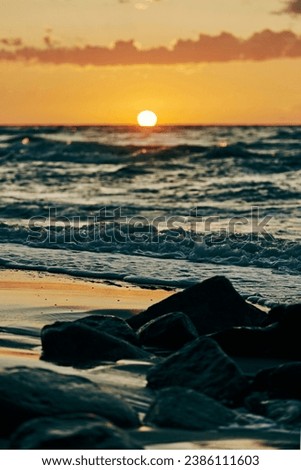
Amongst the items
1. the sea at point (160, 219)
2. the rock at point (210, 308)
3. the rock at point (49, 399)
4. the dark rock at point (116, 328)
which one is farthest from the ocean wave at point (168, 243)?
the rock at point (49, 399)

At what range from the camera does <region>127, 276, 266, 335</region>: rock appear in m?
7.86

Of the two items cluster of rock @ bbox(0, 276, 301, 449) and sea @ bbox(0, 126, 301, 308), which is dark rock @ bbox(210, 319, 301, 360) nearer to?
cluster of rock @ bbox(0, 276, 301, 449)

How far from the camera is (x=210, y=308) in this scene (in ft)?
25.9

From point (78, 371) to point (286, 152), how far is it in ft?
101

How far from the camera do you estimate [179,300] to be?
7949mm

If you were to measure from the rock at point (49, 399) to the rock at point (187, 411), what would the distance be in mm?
142

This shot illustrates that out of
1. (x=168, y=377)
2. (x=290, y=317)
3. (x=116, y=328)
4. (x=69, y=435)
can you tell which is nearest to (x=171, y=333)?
(x=116, y=328)

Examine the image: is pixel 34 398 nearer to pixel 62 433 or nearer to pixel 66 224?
pixel 62 433

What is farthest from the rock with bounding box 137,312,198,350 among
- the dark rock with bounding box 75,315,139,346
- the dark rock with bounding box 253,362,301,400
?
the dark rock with bounding box 253,362,301,400

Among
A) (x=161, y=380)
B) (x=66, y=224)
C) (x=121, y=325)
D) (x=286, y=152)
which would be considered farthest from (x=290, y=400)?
(x=286, y=152)

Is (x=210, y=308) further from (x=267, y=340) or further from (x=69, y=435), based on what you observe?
(x=69, y=435)

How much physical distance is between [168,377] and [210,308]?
200 centimetres

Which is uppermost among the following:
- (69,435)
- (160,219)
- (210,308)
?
(160,219)

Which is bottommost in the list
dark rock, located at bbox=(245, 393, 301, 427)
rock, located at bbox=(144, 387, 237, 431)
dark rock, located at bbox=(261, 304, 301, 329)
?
dark rock, located at bbox=(245, 393, 301, 427)
